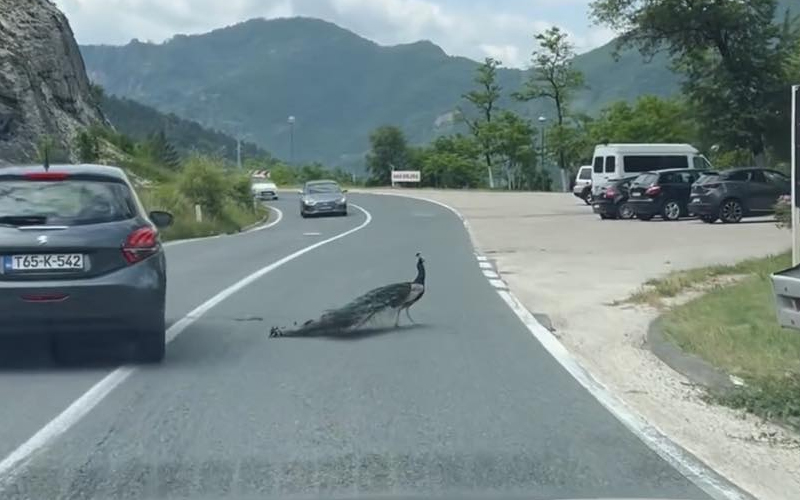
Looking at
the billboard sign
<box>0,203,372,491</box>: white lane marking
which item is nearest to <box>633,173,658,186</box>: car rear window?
<box>0,203,372,491</box>: white lane marking

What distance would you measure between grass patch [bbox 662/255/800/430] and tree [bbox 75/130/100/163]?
39.1 metres

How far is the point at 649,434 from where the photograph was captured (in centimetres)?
859

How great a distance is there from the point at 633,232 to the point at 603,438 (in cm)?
2606

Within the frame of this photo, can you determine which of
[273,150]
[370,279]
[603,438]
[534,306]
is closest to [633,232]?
[370,279]

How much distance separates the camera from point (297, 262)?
24.9 m

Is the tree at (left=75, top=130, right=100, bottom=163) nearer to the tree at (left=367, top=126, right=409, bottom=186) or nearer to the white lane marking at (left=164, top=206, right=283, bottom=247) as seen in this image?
the white lane marking at (left=164, top=206, right=283, bottom=247)

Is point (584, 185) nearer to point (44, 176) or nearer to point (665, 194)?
point (665, 194)

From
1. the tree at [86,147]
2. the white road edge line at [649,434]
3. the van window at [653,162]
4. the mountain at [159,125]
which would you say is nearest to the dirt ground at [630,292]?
the white road edge line at [649,434]

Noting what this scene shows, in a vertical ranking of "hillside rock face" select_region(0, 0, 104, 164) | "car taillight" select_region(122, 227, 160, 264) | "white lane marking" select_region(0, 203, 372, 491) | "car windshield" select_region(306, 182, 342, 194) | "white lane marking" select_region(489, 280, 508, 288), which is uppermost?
"hillside rock face" select_region(0, 0, 104, 164)

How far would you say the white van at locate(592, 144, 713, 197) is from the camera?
1802 inches

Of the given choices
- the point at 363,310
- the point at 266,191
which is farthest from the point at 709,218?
the point at 266,191

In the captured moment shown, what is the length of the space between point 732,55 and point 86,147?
2593 centimetres

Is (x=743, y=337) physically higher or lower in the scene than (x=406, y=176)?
lower

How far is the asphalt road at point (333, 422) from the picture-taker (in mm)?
7242
